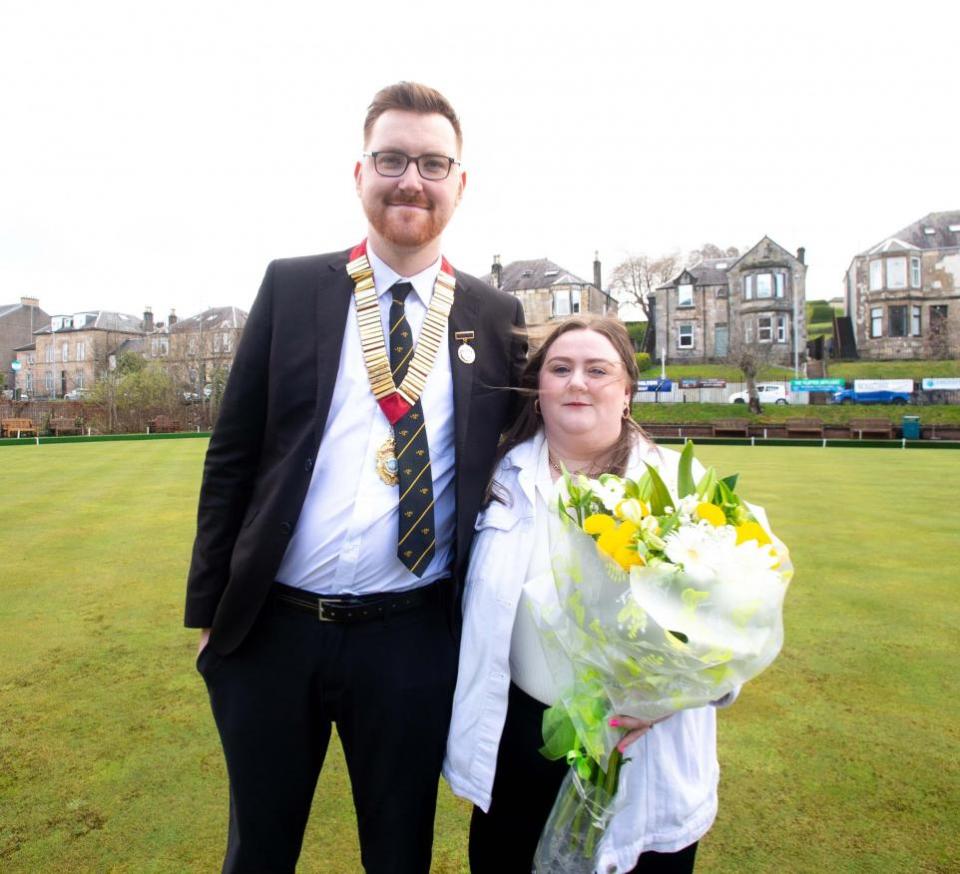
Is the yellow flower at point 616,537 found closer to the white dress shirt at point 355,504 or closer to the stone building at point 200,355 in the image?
the white dress shirt at point 355,504

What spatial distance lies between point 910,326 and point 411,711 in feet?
162

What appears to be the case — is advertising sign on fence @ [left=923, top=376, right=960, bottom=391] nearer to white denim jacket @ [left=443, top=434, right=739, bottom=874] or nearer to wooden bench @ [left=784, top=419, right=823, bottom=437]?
wooden bench @ [left=784, top=419, right=823, bottom=437]

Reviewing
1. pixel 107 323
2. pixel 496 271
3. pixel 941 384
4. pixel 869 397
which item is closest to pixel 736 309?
pixel 869 397

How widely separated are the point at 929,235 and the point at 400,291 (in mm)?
51211

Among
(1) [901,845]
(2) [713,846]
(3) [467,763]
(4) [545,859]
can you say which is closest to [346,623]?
(3) [467,763]

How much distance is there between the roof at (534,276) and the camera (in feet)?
167

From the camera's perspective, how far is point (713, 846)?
3.04m

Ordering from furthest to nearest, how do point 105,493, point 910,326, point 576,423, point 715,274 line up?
point 715,274
point 910,326
point 105,493
point 576,423

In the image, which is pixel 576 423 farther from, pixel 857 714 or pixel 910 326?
pixel 910 326

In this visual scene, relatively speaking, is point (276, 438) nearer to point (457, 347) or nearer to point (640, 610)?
point (457, 347)

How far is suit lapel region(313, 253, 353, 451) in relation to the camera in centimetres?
231

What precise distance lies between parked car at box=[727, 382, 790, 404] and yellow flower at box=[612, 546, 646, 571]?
38503 millimetres

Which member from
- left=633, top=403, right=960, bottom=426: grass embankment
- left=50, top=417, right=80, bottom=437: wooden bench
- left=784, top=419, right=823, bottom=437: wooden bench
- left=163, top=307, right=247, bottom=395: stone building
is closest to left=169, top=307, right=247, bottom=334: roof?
left=163, top=307, right=247, bottom=395: stone building

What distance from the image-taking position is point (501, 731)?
2.21 meters
